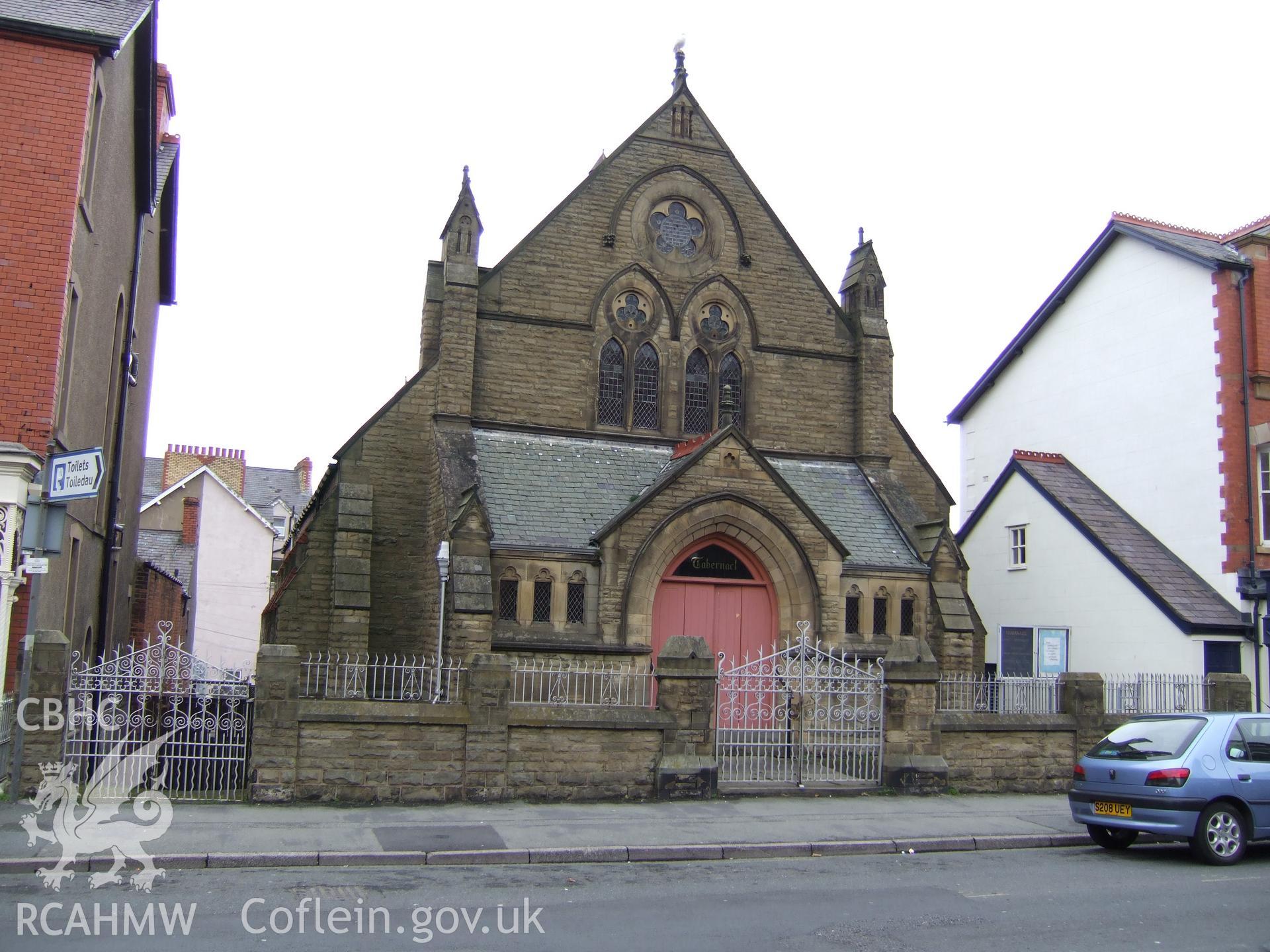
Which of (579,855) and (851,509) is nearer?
(579,855)

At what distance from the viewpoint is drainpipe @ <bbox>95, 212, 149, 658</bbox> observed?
21.4 m

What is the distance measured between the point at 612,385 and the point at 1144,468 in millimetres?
11799

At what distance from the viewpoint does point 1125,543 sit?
23.7m

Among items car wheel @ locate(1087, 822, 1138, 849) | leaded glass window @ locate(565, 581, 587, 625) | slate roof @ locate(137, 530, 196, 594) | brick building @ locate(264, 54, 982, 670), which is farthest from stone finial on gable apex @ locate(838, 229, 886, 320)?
slate roof @ locate(137, 530, 196, 594)

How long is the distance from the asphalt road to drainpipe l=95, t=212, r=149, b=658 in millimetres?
12598

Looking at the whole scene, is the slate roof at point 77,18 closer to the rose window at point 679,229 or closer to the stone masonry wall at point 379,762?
the stone masonry wall at point 379,762

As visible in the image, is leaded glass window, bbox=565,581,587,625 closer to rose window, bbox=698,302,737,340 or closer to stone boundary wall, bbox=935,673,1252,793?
stone boundary wall, bbox=935,673,1252,793

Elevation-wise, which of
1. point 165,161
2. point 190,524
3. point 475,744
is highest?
point 165,161

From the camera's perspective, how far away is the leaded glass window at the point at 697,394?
2370 cm

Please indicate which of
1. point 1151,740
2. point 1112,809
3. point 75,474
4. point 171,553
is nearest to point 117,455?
point 75,474

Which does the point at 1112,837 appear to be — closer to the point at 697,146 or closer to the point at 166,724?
the point at 166,724

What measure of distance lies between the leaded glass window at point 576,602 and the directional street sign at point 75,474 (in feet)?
28.4

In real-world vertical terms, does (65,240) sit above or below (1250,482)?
above

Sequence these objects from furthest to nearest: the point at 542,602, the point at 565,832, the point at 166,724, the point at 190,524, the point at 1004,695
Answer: the point at 190,524
the point at 542,602
the point at 1004,695
the point at 166,724
the point at 565,832
